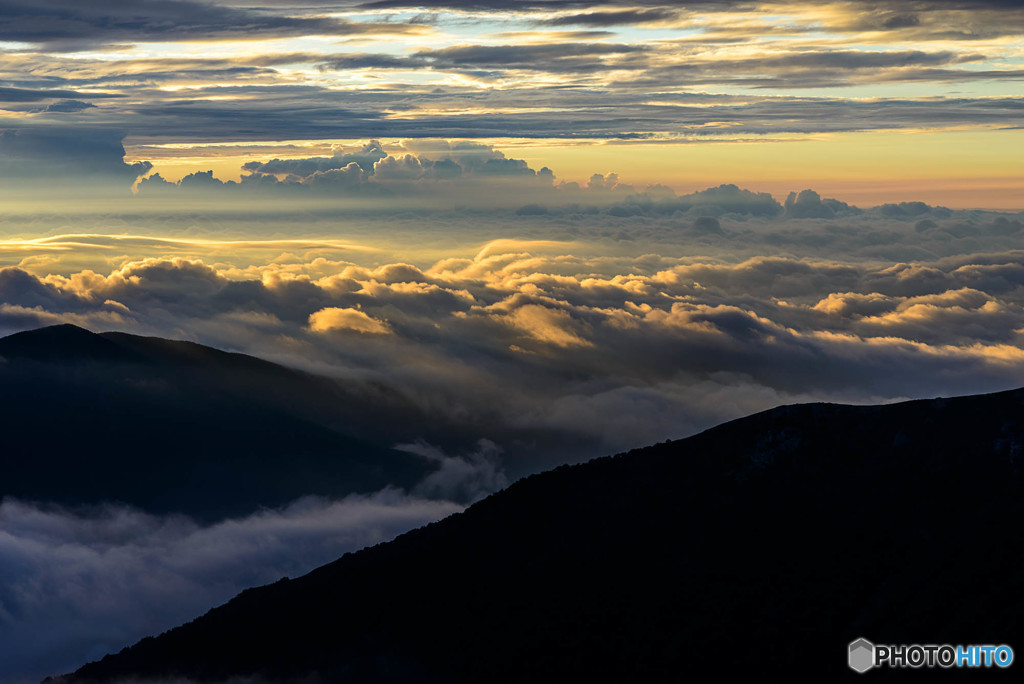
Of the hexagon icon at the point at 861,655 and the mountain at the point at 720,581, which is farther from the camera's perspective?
the mountain at the point at 720,581

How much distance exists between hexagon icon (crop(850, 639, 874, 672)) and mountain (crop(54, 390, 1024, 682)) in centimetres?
187

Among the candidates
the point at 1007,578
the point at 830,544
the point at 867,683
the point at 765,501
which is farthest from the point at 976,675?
the point at 765,501

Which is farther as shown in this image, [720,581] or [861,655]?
[720,581]

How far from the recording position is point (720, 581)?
166625 millimetres

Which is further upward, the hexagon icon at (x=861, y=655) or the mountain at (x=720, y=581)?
the mountain at (x=720, y=581)

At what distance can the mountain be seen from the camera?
5827 inches

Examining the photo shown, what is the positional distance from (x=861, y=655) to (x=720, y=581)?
32.1 meters

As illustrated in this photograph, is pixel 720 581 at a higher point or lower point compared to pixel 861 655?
higher

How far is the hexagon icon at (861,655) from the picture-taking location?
13450 cm

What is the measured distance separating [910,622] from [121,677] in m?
149

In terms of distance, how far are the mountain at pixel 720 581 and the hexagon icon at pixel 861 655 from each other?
6.13 feet

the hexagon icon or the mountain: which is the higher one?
the mountain

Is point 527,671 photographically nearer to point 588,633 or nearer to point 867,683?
point 588,633

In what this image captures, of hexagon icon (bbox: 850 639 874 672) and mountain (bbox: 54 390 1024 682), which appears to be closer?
hexagon icon (bbox: 850 639 874 672)
